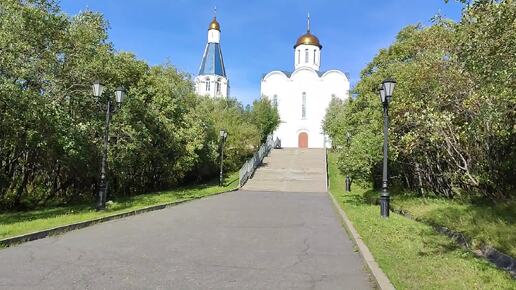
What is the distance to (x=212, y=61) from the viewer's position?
7956 cm

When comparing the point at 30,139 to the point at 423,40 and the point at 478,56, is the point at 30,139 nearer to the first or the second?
the point at 478,56

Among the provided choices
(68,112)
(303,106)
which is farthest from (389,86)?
(303,106)

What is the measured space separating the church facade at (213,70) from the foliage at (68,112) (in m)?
51.0

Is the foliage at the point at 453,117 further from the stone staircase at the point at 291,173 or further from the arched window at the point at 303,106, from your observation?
the arched window at the point at 303,106

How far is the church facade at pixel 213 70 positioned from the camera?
77.5m

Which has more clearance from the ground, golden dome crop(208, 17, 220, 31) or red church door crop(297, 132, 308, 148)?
golden dome crop(208, 17, 220, 31)

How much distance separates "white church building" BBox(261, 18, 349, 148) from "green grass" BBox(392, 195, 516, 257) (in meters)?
46.8

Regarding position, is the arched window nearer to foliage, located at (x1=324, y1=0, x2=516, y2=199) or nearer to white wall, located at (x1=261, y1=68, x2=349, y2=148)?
white wall, located at (x1=261, y1=68, x2=349, y2=148)

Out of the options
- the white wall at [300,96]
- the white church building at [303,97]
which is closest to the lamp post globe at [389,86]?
the white church building at [303,97]

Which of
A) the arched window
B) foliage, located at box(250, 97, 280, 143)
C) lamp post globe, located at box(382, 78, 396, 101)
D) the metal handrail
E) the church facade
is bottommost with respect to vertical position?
the metal handrail

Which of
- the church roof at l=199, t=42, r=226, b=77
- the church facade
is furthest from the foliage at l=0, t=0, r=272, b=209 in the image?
the church roof at l=199, t=42, r=226, b=77

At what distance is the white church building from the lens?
211 feet

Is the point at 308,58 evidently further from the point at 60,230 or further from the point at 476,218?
the point at 60,230

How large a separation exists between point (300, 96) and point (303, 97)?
48 cm
